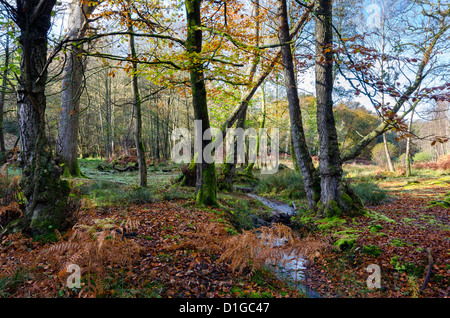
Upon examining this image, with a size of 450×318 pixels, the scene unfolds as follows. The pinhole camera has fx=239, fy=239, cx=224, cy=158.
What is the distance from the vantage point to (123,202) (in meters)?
6.75

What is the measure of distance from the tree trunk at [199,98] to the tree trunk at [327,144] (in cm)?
307

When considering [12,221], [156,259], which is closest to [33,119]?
[12,221]

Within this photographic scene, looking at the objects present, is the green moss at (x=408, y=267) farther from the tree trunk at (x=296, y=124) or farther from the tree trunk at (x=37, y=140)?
the tree trunk at (x=37, y=140)

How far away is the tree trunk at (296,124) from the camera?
6.73 meters

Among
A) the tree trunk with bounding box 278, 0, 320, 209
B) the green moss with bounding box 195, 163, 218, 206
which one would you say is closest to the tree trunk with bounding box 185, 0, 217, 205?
the green moss with bounding box 195, 163, 218, 206

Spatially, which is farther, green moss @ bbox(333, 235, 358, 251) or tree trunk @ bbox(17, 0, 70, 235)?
green moss @ bbox(333, 235, 358, 251)

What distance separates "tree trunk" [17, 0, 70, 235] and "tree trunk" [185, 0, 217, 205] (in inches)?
135

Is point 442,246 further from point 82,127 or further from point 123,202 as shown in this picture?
point 82,127

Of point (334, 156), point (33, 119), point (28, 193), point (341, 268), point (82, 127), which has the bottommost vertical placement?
point (341, 268)

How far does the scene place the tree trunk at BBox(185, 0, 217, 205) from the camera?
6.66 meters

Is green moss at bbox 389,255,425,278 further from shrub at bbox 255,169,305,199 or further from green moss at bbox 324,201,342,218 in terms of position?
shrub at bbox 255,169,305,199

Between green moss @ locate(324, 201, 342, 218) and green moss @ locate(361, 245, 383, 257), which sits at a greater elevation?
green moss @ locate(324, 201, 342, 218)

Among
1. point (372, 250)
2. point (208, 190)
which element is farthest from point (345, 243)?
point (208, 190)
